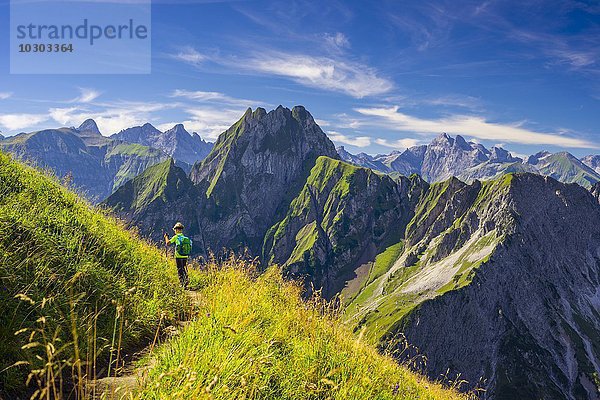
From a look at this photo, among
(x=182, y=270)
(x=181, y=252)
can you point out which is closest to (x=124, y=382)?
(x=182, y=270)

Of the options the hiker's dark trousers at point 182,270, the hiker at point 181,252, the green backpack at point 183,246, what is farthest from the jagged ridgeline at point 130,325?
the green backpack at point 183,246

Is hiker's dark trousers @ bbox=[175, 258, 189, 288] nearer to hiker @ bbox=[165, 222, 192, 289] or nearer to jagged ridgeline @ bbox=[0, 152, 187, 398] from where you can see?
hiker @ bbox=[165, 222, 192, 289]

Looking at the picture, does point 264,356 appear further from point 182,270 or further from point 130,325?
point 182,270

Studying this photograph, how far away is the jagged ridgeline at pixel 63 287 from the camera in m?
5.16

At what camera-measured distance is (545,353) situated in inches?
7584

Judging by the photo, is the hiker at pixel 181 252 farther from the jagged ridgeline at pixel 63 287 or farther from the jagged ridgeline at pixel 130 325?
the jagged ridgeline at pixel 130 325

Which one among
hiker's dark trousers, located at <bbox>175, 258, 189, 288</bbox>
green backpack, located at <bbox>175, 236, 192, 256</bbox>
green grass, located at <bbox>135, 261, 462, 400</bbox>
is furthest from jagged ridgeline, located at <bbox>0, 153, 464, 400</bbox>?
green backpack, located at <bbox>175, 236, 192, 256</bbox>

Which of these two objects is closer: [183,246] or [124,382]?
[124,382]

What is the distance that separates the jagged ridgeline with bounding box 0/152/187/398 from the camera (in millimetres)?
5164

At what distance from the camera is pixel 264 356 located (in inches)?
187

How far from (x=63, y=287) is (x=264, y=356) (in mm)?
4274

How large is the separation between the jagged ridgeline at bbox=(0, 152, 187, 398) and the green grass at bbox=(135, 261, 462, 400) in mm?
986

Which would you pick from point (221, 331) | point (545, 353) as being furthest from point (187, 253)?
point (545, 353)

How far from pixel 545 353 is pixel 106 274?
809ft
